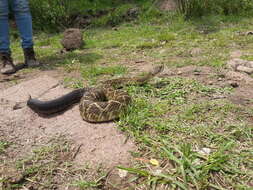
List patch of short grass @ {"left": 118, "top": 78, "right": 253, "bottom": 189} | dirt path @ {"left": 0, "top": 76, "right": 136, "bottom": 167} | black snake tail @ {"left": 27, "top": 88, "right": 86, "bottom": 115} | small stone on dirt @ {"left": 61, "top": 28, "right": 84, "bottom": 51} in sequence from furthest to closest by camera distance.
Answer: small stone on dirt @ {"left": 61, "top": 28, "right": 84, "bottom": 51} → black snake tail @ {"left": 27, "top": 88, "right": 86, "bottom": 115} → dirt path @ {"left": 0, "top": 76, "right": 136, "bottom": 167} → patch of short grass @ {"left": 118, "top": 78, "right": 253, "bottom": 189}

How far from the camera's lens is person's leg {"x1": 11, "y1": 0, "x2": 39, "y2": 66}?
523 centimetres

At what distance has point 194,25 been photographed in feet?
28.7

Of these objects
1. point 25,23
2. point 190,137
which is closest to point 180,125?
point 190,137

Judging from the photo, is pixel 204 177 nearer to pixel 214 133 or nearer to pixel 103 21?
pixel 214 133

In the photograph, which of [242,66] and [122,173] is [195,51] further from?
[122,173]

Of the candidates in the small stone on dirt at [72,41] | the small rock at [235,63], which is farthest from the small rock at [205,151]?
the small stone on dirt at [72,41]

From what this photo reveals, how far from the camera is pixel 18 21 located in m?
5.36

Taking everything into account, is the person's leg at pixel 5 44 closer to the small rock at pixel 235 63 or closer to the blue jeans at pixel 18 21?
the blue jeans at pixel 18 21

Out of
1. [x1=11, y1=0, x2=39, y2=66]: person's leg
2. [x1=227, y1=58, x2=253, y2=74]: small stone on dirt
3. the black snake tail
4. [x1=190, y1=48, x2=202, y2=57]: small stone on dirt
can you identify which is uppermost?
[x1=11, y1=0, x2=39, y2=66]: person's leg

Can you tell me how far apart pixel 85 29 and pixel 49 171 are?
9.25 meters

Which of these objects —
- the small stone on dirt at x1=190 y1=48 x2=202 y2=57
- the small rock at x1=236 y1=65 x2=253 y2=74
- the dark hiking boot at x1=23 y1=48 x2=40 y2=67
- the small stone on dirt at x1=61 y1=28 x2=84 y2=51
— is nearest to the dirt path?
the dark hiking boot at x1=23 y1=48 x2=40 y2=67

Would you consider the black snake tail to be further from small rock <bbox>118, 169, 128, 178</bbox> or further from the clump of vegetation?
the clump of vegetation

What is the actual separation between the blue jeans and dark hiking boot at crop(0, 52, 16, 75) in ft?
0.35

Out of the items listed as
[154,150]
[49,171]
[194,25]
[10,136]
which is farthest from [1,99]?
[194,25]
